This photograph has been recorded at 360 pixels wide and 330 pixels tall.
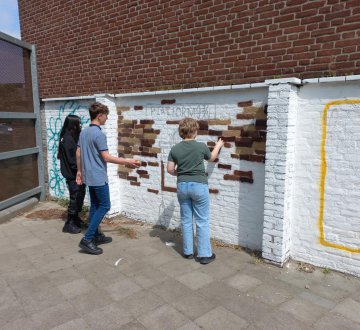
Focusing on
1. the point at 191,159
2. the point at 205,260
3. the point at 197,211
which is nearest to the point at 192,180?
the point at 191,159

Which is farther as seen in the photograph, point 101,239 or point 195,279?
point 101,239

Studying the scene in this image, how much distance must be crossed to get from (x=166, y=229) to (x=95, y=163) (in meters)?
1.66

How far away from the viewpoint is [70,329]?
2762 mm

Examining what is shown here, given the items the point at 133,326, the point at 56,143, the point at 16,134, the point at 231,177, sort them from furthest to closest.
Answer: the point at 56,143, the point at 16,134, the point at 231,177, the point at 133,326

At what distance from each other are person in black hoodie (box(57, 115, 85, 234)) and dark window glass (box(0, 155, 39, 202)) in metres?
1.58

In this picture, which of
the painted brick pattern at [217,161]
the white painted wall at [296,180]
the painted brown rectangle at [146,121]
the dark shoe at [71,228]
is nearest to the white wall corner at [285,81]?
the white painted wall at [296,180]

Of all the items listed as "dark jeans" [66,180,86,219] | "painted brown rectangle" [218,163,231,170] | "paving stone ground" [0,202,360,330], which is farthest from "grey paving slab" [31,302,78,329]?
"painted brown rectangle" [218,163,231,170]

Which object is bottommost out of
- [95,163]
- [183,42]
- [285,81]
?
[95,163]

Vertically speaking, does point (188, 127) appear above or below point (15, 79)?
below

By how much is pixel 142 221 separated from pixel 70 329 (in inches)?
111

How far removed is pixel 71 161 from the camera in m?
4.96

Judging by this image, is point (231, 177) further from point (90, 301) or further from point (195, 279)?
point (90, 301)

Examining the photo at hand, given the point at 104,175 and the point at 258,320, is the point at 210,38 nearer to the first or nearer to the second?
the point at 104,175

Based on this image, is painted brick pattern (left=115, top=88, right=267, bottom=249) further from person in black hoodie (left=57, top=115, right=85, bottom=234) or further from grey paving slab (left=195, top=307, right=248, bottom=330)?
grey paving slab (left=195, top=307, right=248, bottom=330)
